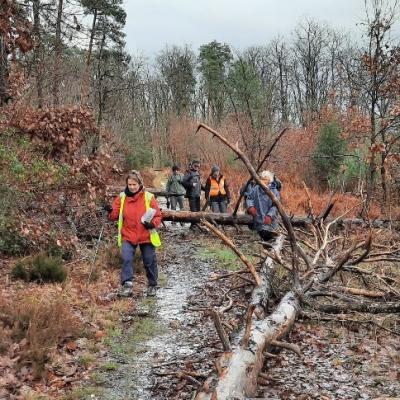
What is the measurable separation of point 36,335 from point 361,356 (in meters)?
3.41

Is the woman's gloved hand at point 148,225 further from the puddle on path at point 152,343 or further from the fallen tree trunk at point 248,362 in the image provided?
the fallen tree trunk at point 248,362

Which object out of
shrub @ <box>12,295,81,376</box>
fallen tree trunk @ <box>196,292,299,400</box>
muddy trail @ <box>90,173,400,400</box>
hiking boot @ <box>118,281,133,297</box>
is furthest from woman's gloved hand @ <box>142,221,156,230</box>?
fallen tree trunk @ <box>196,292,299,400</box>

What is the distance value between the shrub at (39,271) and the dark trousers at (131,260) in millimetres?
932

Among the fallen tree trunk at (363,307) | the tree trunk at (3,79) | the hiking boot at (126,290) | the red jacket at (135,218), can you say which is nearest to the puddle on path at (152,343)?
the hiking boot at (126,290)

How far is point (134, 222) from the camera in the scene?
22.5 feet

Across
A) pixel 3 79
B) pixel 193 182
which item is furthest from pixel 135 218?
pixel 193 182

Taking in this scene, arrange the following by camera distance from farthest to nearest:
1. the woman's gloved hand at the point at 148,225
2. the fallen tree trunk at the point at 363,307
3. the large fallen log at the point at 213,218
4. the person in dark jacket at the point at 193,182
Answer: the person in dark jacket at the point at 193,182 < the large fallen log at the point at 213,218 < the woman's gloved hand at the point at 148,225 < the fallen tree trunk at the point at 363,307

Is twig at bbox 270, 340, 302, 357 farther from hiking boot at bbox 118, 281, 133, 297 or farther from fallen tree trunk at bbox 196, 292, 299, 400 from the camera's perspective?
hiking boot at bbox 118, 281, 133, 297

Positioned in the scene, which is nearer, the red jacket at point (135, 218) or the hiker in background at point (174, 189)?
the red jacket at point (135, 218)

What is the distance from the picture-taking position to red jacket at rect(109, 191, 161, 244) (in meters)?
6.81

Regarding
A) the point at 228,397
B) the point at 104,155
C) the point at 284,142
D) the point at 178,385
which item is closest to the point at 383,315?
the point at 178,385

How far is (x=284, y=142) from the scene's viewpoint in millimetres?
21656

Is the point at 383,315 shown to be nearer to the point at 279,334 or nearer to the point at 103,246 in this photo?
the point at 279,334

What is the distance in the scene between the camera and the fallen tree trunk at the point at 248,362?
3.35 metres
